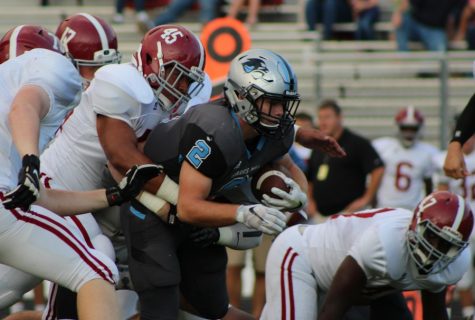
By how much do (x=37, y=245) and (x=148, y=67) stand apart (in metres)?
1.07

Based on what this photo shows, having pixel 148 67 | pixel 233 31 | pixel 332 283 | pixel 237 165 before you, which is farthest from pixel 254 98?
pixel 233 31

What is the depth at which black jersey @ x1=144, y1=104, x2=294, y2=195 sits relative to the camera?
4.51 metres

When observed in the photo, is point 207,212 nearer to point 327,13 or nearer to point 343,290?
point 343,290

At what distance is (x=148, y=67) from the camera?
498 centimetres

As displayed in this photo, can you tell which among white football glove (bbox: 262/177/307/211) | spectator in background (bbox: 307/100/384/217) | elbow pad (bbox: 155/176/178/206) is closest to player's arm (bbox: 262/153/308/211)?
white football glove (bbox: 262/177/307/211)

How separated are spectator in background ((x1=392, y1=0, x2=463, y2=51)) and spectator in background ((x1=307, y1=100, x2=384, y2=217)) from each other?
91.3 inches

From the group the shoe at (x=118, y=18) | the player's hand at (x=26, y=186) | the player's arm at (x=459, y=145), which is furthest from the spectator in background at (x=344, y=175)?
the player's hand at (x=26, y=186)

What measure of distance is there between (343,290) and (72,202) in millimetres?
1239

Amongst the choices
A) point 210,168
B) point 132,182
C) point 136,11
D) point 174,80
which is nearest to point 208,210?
point 210,168

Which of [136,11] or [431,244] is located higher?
[431,244]

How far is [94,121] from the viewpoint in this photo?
4996mm

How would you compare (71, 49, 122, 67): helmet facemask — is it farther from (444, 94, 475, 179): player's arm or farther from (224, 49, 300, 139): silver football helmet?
(444, 94, 475, 179): player's arm

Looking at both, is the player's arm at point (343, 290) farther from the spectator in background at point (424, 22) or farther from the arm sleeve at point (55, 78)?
the spectator in background at point (424, 22)

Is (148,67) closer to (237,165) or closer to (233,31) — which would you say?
(237,165)
